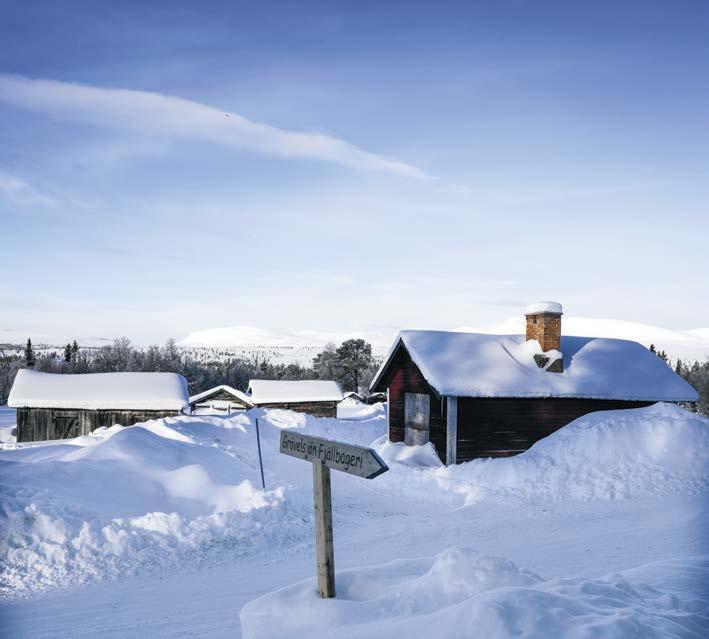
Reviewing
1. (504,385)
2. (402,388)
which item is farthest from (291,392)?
(504,385)

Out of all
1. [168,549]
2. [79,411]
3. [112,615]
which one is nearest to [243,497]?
[168,549]

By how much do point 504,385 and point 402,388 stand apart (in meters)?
3.86

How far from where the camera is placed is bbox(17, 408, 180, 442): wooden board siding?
3250 cm

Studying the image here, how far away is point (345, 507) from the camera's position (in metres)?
13.0

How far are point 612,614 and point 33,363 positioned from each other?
347 ft

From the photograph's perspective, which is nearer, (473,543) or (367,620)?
(367,620)

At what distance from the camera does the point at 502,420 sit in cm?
1812

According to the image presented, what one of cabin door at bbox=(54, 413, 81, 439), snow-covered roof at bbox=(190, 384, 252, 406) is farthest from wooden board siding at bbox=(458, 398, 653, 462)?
snow-covered roof at bbox=(190, 384, 252, 406)

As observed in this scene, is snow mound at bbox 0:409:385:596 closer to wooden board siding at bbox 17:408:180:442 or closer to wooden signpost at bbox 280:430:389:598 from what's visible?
wooden signpost at bbox 280:430:389:598

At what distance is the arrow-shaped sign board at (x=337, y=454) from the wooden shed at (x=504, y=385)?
1086 cm

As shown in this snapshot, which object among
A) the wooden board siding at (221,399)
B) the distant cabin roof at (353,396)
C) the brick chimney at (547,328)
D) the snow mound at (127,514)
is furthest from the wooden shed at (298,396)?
the snow mound at (127,514)

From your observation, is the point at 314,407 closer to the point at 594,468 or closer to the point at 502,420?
the point at 502,420

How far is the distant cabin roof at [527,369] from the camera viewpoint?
17828 mm

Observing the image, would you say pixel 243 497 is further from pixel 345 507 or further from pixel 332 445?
pixel 332 445
